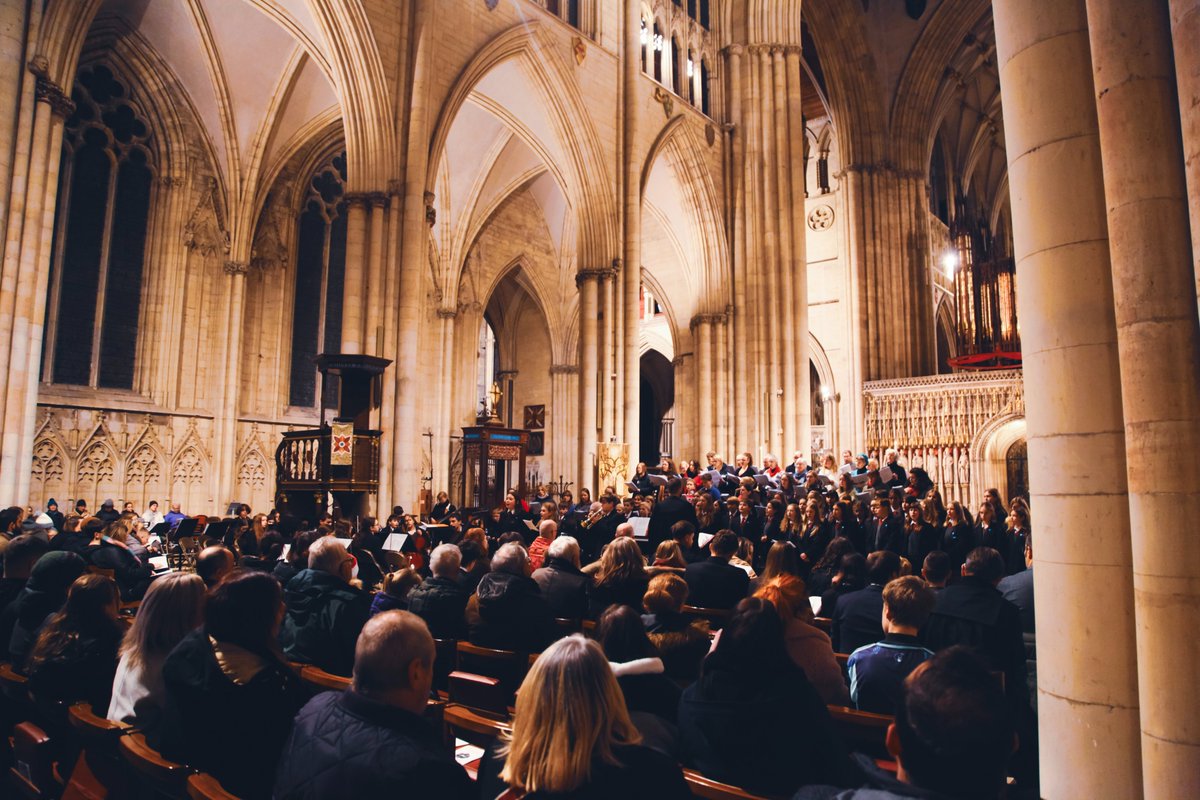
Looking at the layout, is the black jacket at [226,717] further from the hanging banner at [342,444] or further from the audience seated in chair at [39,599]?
the hanging banner at [342,444]

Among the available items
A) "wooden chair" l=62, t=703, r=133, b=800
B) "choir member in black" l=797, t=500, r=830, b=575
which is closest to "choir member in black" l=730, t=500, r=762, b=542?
"choir member in black" l=797, t=500, r=830, b=575

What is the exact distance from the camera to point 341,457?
1191 cm

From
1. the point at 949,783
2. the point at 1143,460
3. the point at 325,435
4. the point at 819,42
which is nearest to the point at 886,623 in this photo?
the point at 1143,460

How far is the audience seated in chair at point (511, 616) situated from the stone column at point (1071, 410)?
2152 mm

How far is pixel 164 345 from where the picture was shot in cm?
1692

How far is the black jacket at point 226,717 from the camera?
2.42m

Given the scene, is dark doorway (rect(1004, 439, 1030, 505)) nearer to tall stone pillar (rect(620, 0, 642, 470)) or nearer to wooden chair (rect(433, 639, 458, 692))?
tall stone pillar (rect(620, 0, 642, 470))

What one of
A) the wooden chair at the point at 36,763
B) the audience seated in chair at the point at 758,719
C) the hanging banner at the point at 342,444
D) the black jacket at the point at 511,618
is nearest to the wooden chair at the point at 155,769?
the wooden chair at the point at 36,763

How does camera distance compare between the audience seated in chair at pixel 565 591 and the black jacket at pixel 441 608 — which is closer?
the black jacket at pixel 441 608

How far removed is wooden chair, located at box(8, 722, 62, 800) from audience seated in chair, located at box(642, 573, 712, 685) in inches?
82.1

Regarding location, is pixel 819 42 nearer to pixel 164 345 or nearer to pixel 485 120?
pixel 485 120

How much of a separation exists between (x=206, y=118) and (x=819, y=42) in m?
17.3

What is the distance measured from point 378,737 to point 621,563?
2476 millimetres

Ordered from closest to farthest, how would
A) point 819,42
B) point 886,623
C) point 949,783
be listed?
point 949,783, point 886,623, point 819,42
